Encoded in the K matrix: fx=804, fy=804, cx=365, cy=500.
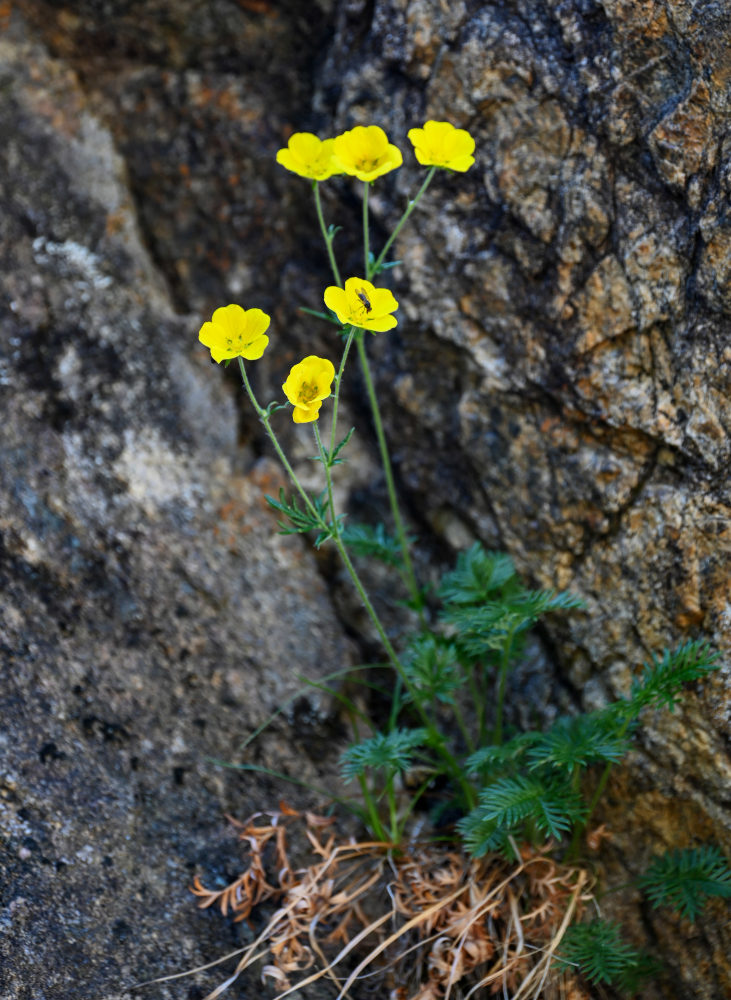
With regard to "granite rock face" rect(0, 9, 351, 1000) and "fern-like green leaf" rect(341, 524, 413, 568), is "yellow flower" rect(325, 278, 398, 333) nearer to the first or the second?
"fern-like green leaf" rect(341, 524, 413, 568)

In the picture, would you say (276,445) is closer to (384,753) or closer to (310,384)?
(310,384)

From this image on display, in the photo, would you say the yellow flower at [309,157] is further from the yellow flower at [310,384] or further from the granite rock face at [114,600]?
the granite rock face at [114,600]

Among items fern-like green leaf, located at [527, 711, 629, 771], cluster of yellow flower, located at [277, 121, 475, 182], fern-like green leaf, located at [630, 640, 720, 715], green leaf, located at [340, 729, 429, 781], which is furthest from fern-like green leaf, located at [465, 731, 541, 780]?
cluster of yellow flower, located at [277, 121, 475, 182]

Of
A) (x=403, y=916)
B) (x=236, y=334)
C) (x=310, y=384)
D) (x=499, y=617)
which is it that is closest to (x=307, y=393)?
(x=310, y=384)

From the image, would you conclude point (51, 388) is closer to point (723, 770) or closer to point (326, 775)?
point (326, 775)

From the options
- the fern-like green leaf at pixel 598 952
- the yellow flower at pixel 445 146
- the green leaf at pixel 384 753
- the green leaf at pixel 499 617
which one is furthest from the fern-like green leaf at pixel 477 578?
the yellow flower at pixel 445 146
